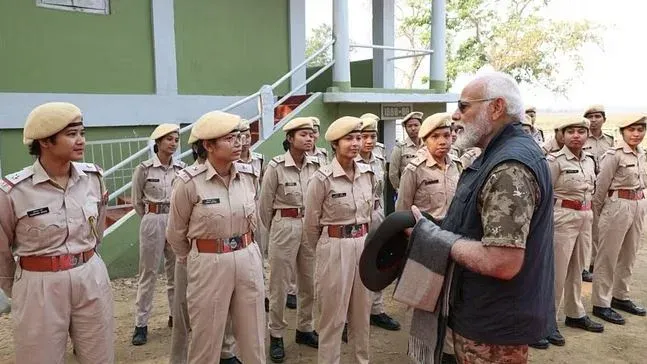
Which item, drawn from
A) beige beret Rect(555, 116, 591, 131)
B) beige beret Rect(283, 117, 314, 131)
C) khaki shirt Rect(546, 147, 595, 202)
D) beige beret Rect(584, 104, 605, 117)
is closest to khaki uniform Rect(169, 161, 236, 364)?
beige beret Rect(283, 117, 314, 131)

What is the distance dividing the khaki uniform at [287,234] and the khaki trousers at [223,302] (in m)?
1.36

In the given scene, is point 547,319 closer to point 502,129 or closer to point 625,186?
point 502,129

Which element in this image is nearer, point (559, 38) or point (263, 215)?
point (263, 215)

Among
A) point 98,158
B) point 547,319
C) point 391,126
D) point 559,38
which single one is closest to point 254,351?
point 547,319

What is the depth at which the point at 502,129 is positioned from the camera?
7.11 ft

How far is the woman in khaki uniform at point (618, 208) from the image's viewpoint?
5398 mm

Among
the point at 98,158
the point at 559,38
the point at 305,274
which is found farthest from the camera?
the point at 559,38

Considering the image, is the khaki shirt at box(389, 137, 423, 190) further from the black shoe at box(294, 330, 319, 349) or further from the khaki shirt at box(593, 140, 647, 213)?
the black shoe at box(294, 330, 319, 349)

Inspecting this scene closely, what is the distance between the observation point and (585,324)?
5168 millimetres

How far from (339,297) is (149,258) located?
223 centimetres

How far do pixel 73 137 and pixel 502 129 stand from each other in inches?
91.8

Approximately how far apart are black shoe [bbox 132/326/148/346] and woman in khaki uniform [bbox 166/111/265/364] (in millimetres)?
1603

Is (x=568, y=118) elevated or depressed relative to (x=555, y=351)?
elevated

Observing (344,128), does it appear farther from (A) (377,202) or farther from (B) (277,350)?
(B) (277,350)
